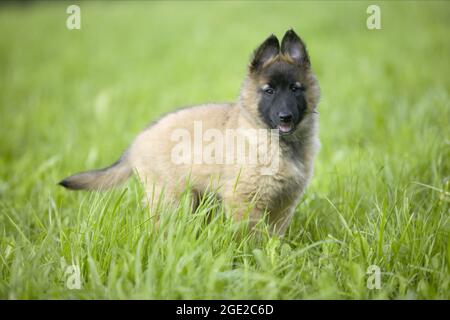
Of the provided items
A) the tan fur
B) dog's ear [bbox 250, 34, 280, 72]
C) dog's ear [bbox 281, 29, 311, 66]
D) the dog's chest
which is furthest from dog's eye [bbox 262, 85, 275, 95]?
the dog's chest

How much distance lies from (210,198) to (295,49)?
1298mm

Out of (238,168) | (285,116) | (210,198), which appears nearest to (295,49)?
(285,116)

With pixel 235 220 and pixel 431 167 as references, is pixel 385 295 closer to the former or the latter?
pixel 235 220

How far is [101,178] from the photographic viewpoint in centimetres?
393

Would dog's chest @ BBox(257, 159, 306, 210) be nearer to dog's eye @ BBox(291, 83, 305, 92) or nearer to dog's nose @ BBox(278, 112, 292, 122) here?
dog's nose @ BBox(278, 112, 292, 122)

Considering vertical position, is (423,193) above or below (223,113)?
below

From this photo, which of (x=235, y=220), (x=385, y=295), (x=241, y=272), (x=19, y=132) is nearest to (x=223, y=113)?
(x=235, y=220)

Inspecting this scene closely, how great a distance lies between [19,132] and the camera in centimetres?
711

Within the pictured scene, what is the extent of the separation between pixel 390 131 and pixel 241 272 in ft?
11.6

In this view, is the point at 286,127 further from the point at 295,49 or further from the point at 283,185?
the point at 295,49

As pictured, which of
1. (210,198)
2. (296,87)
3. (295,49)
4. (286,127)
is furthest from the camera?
(295,49)

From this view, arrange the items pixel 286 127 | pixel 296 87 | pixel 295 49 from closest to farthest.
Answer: pixel 286 127 < pixel 296 87 < pixel 295 49

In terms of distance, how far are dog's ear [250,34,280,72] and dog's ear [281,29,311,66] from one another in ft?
0.28
